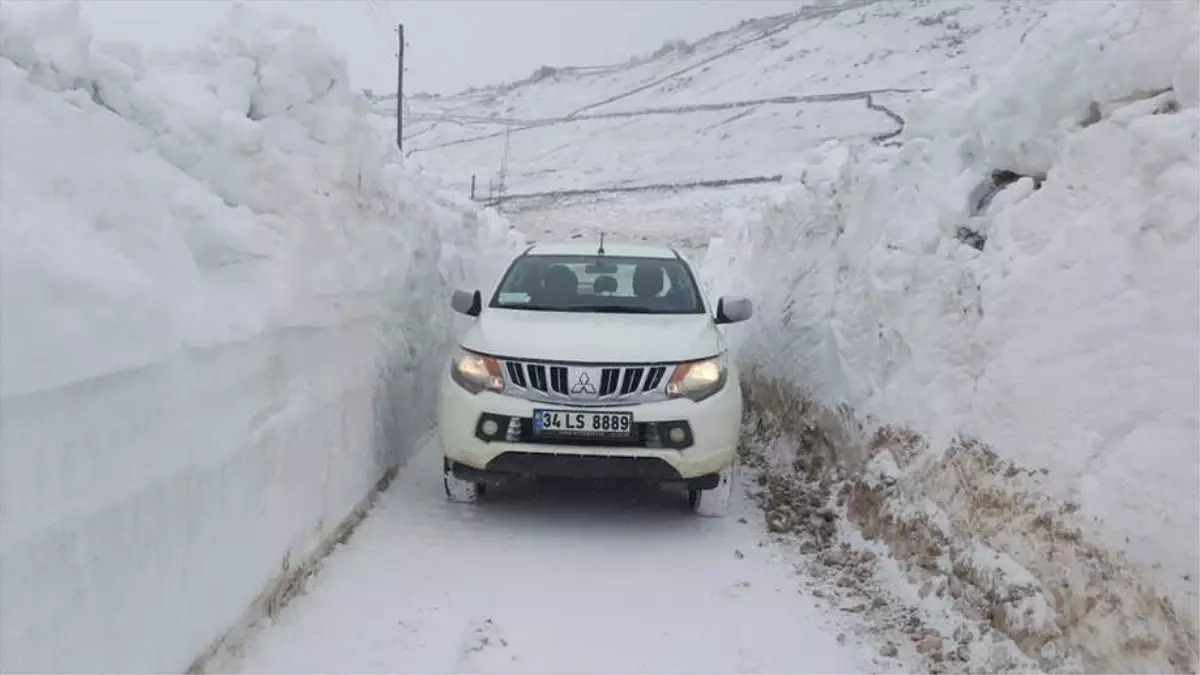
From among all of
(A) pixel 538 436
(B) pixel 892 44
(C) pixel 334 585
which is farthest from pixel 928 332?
(B) pixel 892 44

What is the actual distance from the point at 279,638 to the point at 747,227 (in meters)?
10.5

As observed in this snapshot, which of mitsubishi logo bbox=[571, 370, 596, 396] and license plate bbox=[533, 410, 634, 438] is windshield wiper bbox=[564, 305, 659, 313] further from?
license plate bbox=[533, 410, 634, 438]

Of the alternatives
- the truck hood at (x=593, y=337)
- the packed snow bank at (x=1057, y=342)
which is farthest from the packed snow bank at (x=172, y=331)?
the packed snow bank at (x=1057, y=342)

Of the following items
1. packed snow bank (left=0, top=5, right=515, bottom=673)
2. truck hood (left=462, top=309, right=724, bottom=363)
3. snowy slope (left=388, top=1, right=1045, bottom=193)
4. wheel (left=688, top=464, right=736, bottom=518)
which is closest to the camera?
packed snow bank (left=0, top=5, right=515, bottom=673)

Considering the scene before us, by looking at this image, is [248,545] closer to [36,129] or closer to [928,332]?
[36,129]

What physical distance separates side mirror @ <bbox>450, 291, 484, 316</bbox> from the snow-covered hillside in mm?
2433

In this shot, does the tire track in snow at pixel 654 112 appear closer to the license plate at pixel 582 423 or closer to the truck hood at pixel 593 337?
the truck hood at pixel 593 337

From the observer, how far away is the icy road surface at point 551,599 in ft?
14.2

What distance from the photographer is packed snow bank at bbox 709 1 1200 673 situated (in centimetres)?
366

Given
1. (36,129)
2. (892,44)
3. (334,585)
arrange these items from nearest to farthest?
1. (36,129)
2. (334,585)
3. (892,44)

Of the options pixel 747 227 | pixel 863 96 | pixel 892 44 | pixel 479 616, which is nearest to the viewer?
pixel 479 616

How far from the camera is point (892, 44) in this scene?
2672 inches

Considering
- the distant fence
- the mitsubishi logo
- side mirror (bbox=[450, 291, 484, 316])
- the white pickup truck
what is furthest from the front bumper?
the distant fence

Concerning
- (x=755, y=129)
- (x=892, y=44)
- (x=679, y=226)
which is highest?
(x=892, y=44)
